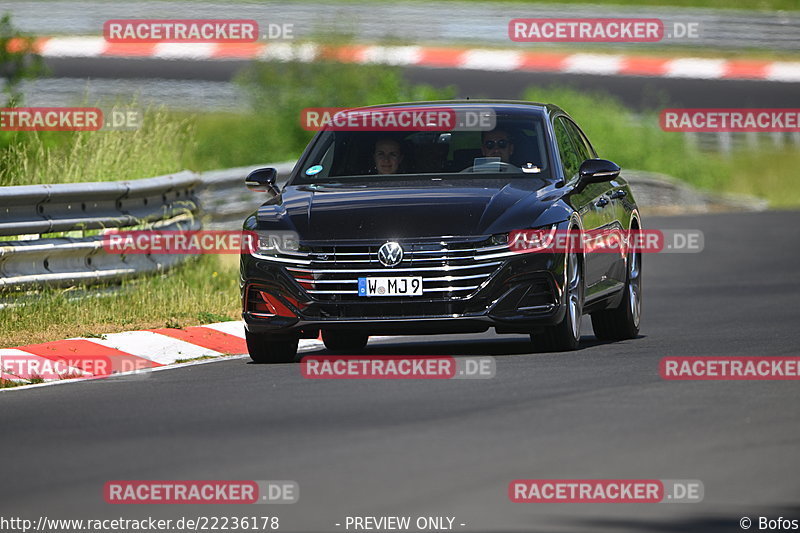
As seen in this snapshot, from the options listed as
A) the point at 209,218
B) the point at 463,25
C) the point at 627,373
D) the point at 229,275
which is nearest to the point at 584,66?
the point at 463,25

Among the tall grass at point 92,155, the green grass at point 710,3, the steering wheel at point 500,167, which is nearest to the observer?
the steering wheel at point 500,167

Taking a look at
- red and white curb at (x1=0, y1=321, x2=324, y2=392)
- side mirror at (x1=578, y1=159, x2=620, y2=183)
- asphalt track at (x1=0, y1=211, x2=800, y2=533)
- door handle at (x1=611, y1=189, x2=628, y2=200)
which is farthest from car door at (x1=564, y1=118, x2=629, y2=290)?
red and white curb at (x1=0, y1=321, x2=324, y2=392)

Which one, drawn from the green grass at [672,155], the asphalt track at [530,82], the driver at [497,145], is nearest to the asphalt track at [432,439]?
the driver at [497,145]

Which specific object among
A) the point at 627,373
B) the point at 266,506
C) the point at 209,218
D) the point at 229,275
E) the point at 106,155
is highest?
the point at 209,218

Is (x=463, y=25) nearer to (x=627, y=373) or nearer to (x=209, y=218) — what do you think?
(x=209, y=218)

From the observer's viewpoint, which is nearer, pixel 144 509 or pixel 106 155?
pixel 144 509

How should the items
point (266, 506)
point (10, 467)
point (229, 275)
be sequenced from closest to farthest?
point (266, 506) → point (10, 467) → point (229, 275)

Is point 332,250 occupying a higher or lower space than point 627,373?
higher

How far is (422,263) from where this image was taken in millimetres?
12023

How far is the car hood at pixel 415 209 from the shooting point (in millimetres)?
12088

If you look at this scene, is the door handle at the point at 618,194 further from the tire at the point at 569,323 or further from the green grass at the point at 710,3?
the green grass at the point at 710,3

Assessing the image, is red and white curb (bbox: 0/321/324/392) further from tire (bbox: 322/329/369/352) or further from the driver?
the driver

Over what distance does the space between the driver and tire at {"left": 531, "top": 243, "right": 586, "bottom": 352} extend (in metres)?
1.14

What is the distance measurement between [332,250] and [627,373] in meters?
2.06
